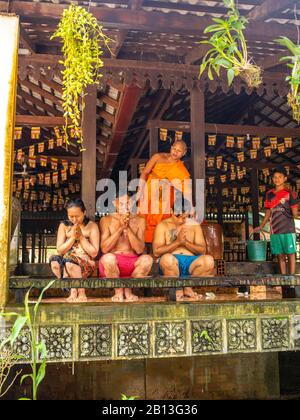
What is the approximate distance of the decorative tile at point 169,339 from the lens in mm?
3797

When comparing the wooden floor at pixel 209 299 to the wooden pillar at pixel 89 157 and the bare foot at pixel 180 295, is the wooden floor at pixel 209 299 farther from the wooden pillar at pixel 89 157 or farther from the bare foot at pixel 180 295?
the wooden pillar at pixel 89 157

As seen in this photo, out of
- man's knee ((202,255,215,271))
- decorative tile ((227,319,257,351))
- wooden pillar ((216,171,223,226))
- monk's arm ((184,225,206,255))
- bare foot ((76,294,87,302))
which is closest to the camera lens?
decorative tile ((227,319,257,351))

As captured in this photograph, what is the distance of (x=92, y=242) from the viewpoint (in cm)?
468

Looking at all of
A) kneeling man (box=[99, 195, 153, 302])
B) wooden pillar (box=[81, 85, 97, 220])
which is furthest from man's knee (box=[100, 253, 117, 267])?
wooden pillar (box=[81, 85, 97, 220])

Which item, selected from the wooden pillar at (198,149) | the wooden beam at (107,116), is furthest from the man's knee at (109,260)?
the wooden beam at (107,116)

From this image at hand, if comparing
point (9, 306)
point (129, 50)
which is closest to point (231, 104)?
point (129, 50)

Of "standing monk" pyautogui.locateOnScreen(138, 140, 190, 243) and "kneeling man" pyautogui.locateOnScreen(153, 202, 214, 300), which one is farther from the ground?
"standing monk" pyautogui.locateOnScreen(138, 140, 190, 243)

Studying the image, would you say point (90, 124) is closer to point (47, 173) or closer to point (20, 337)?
point (20, 337)

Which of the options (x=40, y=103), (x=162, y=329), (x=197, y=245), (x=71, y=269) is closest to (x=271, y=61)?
(x=197, y=245)

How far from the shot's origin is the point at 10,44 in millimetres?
4012

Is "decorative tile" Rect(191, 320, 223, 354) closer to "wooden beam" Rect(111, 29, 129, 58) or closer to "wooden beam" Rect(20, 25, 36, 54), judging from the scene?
"wooden beam" Rect(111, 29, 129, 58)

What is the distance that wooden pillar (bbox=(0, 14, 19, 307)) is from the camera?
3.75 m

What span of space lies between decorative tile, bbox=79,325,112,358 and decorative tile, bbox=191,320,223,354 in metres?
0.77

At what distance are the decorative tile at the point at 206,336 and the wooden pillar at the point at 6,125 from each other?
173cm
